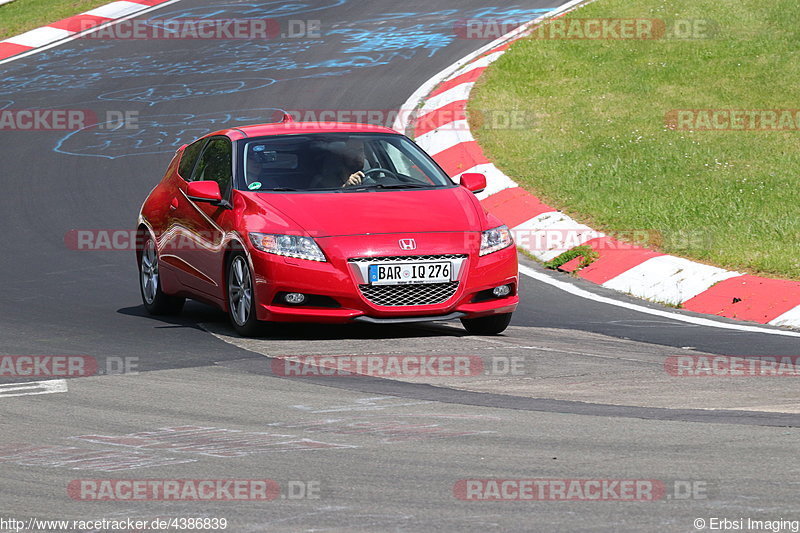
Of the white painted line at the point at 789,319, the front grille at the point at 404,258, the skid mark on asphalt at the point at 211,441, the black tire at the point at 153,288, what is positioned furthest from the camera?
the black tire at the point at 153,288

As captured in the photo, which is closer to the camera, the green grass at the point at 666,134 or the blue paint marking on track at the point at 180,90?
the green grass at the point at 666,134

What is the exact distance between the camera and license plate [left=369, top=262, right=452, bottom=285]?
9180mm

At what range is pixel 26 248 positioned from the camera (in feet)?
44.9

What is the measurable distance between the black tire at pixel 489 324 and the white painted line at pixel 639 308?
151cm

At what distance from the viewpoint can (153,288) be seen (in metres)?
11.1

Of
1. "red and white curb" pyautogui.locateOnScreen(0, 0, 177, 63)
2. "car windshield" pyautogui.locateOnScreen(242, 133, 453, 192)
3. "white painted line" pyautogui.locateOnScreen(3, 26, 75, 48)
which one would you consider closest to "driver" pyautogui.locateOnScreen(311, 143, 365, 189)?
"car windshield" pyautogui.locateOnScreen(242, 133, 453, 192)

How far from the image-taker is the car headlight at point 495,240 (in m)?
9.56

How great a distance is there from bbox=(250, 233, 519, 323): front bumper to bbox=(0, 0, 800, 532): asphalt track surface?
0.68 feet

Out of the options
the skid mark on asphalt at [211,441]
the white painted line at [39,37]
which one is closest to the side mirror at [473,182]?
the skid mark on asphalt at [211,441]

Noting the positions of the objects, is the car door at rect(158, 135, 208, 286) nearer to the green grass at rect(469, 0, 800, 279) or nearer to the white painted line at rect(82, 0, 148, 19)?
the green grass at rect(469, 0, 800, 279)

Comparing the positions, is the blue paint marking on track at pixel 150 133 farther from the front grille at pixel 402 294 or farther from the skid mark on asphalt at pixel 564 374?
the front grille at pixel 402 294

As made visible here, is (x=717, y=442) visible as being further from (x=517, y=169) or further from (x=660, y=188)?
(x=517, y=169)

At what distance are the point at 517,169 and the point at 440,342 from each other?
21.0ft

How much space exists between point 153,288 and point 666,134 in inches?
299
